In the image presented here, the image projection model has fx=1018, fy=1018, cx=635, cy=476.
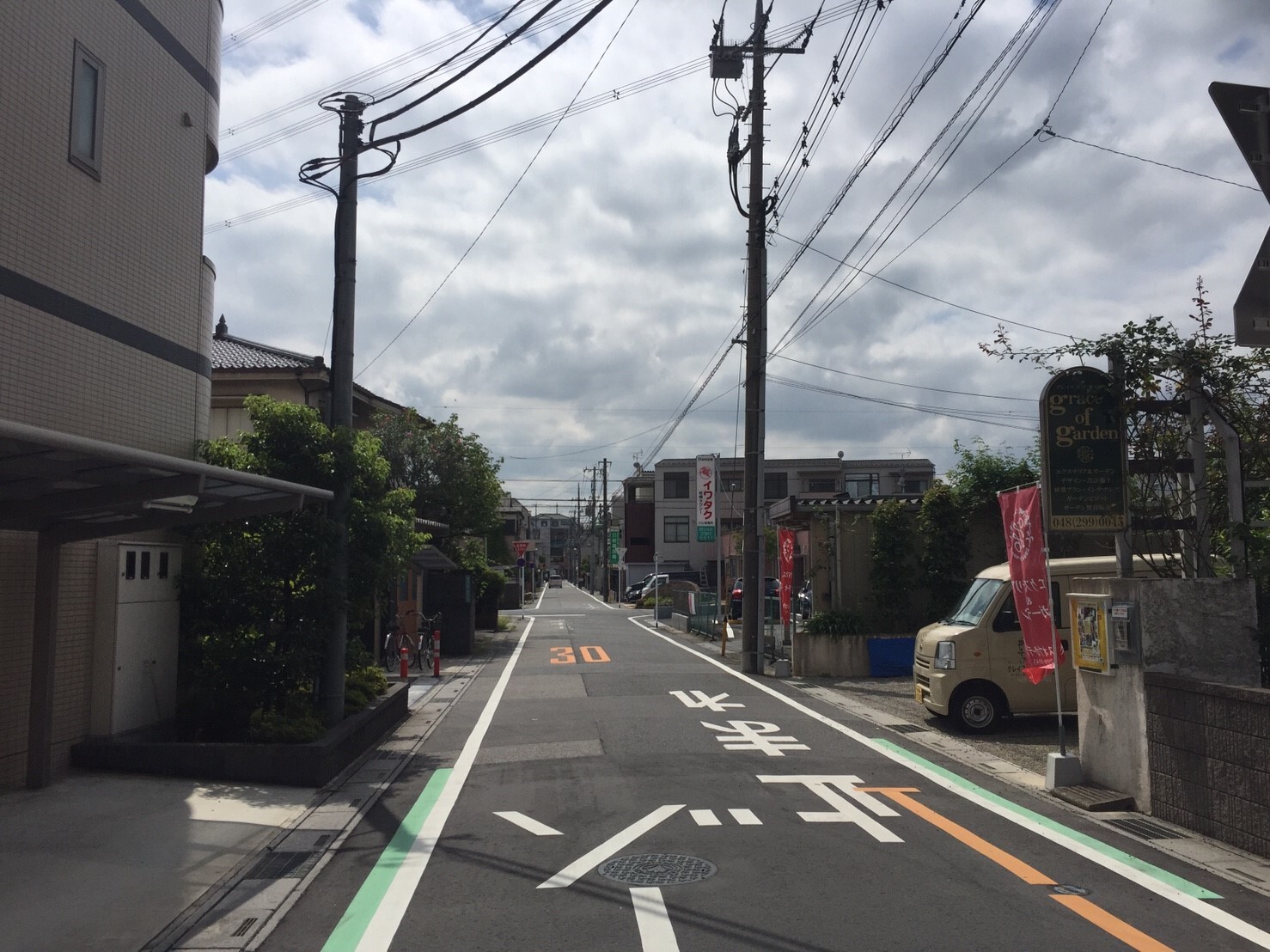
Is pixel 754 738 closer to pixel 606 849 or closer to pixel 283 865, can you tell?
pixel 606 849

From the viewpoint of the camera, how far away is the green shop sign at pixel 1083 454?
9.22 metres

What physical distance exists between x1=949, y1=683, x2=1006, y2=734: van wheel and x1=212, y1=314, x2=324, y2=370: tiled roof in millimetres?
14890

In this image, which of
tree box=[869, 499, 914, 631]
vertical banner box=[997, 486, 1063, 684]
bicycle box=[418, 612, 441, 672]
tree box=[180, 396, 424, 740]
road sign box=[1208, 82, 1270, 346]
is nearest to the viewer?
road sign box=[1208, 82, 1270, 346]

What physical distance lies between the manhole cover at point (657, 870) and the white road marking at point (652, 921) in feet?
0.57

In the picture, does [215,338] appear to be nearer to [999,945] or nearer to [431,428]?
[431,428]

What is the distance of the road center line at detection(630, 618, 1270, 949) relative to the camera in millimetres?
5902

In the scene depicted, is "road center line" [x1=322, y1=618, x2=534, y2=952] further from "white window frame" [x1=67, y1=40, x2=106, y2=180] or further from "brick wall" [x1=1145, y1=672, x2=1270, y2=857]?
"white window frame" [x1=67, y1=40, x2=106, y2=180]

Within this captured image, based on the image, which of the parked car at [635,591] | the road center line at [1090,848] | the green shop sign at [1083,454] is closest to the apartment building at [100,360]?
the road center line at [1090,848]

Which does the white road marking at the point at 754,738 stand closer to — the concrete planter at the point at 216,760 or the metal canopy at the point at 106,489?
the concrete planter at the point at 216,760

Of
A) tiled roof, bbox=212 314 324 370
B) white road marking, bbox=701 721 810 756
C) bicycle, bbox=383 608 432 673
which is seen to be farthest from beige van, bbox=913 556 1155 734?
tiled roof, bbox=212 314 324 370

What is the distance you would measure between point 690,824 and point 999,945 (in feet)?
9.94

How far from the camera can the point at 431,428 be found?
29.2 m

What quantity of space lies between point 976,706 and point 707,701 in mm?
4442

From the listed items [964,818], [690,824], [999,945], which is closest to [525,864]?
[690,824]
